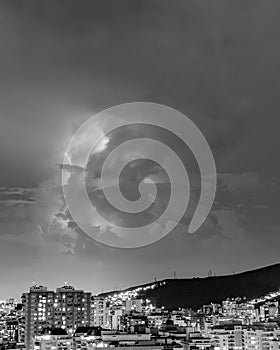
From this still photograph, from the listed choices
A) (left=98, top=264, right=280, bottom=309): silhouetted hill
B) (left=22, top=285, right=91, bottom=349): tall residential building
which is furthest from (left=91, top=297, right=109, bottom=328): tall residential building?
(left=98, top=264, right=280, bottom=309): silhouetted hill

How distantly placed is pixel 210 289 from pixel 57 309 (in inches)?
821

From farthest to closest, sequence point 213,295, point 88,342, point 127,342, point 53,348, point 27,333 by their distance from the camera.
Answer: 1. point 213,295
2. point 27,333
3. point 53,348
4. point 88,342
5. point 127,342

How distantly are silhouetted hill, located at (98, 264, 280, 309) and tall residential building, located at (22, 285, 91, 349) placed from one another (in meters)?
17.9

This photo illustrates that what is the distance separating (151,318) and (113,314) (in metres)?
1.60

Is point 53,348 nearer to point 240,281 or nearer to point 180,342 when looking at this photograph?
point 180,342

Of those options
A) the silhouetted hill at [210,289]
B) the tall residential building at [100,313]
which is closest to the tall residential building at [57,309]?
the tall residential building at [100,313]

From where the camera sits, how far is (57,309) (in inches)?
767

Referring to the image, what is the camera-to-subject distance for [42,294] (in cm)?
1969

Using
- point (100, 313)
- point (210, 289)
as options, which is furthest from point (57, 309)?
point (210, 289)

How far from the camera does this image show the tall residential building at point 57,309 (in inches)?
755

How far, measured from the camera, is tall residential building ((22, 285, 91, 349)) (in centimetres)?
1919

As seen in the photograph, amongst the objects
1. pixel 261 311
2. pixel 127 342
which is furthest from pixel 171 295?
pixel 127 342

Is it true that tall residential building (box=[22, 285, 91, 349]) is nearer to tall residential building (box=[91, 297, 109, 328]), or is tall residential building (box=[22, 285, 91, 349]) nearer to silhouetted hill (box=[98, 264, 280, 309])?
tall residential building (box=[91, 297, 109, 328])

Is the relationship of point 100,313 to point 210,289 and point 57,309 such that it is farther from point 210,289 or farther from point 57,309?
point 210,289
